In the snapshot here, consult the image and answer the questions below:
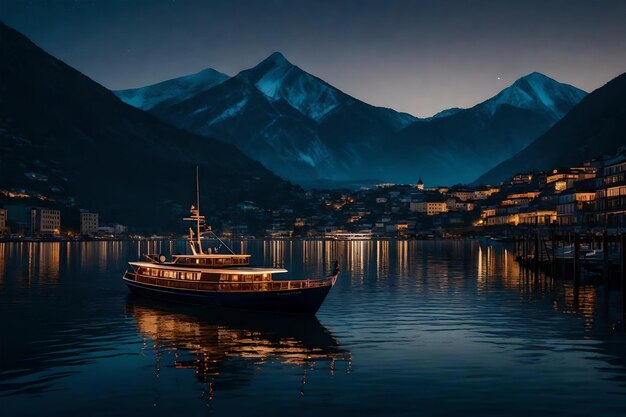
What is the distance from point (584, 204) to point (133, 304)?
121 meters

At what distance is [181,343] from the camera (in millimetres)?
39625

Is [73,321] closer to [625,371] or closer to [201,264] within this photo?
[201,264]

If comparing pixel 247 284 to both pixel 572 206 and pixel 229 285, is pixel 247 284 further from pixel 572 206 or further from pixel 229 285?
pixel 572 206

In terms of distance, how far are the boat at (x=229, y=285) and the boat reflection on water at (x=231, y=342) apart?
90 cm

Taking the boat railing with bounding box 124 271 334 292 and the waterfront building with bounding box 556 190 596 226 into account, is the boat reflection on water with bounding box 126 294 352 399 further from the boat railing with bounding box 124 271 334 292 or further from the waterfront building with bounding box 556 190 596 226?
the waterfront building with bounding box 556 190 596 226

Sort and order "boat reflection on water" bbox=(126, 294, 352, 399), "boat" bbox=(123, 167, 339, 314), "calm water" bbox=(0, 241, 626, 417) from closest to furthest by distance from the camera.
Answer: "calm water" bbox=(0, 241, 626, 417) → "boat reflection on water" bbox=(126, 294, 352, 399) → "boat" bbox=(123, 167, 339, 314)

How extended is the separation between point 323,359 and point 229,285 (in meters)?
19.6

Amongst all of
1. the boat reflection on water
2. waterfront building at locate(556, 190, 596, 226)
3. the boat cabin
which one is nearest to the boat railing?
the boat reflection on water

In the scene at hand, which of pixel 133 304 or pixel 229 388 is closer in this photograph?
pixel 229 388

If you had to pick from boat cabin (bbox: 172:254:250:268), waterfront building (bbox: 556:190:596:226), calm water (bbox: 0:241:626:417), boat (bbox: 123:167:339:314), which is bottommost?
calm water (bbox: 0:241:626:417)

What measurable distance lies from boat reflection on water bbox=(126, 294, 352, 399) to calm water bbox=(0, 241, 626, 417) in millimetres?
130

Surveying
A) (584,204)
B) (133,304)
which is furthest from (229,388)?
(584,204)

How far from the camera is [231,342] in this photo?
39750 mm

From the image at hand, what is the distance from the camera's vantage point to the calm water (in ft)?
86.3
